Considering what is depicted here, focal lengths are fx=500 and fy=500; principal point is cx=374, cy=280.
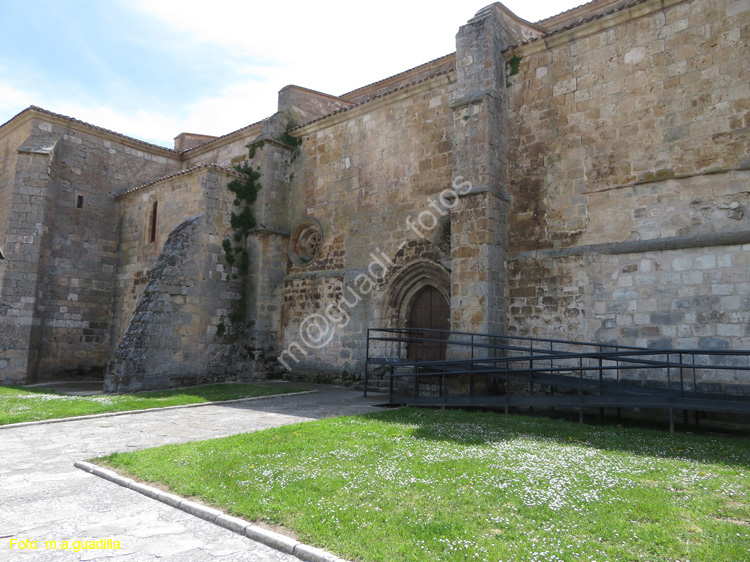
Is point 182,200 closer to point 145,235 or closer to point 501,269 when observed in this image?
point 145,235

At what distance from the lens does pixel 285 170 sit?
1519 centimetres

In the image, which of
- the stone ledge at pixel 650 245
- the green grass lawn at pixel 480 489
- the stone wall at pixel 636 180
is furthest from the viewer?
the stone wall at pixel 636 180

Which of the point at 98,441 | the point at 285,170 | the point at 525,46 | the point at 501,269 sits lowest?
the point at 98,441

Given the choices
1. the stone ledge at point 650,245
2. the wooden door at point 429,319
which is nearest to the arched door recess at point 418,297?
the wooden door at point 429,319

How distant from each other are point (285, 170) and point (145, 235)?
5012 millimetres

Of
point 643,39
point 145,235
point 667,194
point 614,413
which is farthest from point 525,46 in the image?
point 145,235

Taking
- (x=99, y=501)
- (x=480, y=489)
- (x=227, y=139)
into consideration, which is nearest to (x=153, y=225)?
(x=227, y=139)

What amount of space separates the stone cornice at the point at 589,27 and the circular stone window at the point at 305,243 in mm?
6791

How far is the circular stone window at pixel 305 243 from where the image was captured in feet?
47.3

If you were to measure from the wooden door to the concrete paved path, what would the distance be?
13.4ft

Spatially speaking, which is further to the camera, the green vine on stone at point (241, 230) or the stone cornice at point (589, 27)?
the green vine on stone at point (241, 230)

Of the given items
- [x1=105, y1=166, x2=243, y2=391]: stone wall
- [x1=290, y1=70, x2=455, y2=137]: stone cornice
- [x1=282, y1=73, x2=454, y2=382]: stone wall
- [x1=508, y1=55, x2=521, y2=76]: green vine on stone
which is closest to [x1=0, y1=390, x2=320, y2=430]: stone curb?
[x1=282, y1=73, x2=454, y2=382]: stone wall

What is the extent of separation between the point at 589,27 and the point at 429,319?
22.4ft

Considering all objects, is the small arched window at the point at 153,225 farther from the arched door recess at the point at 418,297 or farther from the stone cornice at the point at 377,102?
the arched door recess at the point at 418,297
